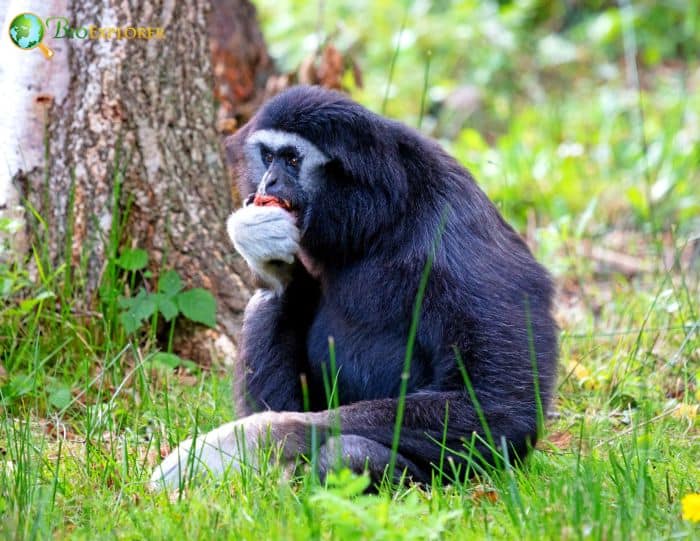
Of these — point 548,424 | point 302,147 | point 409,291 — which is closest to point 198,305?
point 302,147

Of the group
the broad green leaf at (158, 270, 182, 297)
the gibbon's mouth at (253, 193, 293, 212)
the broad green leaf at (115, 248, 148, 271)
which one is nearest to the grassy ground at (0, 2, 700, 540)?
Answer: the broad green leaf at (115, 248, 148, 271)

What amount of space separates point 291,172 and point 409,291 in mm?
805

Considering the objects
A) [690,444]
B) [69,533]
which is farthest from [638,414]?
[69,533]

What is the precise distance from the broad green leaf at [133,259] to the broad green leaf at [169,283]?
0.46ft

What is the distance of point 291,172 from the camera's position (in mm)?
4695

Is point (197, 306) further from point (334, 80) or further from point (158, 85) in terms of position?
point (334, 80)

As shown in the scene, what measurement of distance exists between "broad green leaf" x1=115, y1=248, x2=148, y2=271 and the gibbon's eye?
1.36 metres

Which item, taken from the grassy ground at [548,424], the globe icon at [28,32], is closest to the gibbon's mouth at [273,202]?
the grassy ground at [548,424]

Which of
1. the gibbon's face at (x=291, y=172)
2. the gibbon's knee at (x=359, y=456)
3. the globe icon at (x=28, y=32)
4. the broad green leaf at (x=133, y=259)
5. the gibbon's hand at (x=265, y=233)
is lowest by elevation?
the gibbon's knee at (x=359, y=456)

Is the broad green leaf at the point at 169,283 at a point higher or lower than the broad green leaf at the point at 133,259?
lower

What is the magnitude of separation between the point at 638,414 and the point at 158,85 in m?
3.37

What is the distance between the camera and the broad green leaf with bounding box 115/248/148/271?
574 cm

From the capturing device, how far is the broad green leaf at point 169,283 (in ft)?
19.2

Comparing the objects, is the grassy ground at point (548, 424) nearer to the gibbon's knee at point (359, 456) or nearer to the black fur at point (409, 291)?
the gibbon's knee at point (359, 456)
